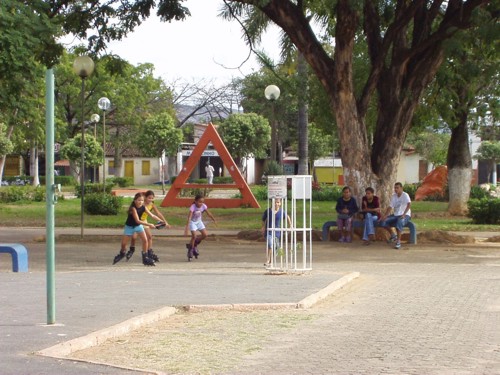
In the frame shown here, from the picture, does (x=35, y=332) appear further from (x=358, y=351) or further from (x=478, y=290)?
(x=478, y=290)

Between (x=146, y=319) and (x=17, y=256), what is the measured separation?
637 centimetres

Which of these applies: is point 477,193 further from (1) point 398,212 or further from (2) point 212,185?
(1) point 398,212

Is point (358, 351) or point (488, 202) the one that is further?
point (488, 202)

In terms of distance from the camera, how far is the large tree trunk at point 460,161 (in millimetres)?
31391

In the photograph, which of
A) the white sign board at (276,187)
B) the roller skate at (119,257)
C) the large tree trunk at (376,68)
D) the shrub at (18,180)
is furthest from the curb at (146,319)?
the shrub at (18,180)

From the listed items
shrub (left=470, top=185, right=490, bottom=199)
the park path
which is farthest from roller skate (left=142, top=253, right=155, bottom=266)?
shrub (left=470, top=185, right=490, bottom=199)

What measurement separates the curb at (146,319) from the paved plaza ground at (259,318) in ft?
0.23

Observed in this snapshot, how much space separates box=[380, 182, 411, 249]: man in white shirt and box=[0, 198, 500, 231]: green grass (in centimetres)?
505

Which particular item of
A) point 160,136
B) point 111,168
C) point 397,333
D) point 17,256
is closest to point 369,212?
point 17,256

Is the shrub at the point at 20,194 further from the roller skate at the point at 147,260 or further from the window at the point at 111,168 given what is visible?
the window at the point at 111,168

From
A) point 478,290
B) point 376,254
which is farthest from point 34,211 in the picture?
point 478,290

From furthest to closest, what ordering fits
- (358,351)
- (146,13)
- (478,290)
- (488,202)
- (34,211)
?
(34,211)
(488,202)
(146,13)
(478,290)
(358,351)

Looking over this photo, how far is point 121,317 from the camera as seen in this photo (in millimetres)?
9844

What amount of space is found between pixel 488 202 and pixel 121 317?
21359 millimetres
